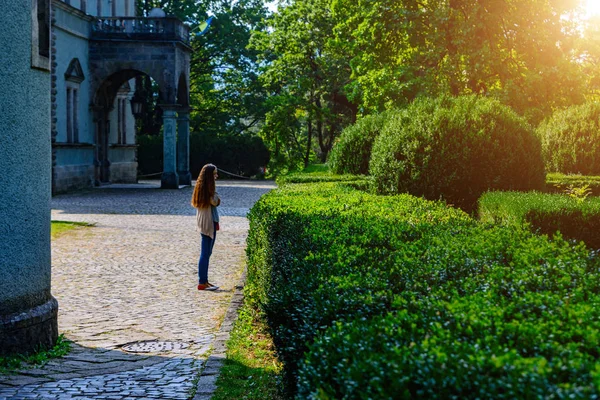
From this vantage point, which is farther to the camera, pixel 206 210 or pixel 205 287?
pixel 206 210

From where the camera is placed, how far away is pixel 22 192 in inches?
296

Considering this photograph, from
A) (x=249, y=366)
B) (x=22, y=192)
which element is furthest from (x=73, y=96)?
(x=249, y=366)

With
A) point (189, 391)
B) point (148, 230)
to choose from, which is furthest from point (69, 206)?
point (189, 391)

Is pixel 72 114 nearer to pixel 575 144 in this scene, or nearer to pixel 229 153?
pixel 229 153

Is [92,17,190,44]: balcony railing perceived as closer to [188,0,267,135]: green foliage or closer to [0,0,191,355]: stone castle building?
[0,0,191,355]: stone castle building

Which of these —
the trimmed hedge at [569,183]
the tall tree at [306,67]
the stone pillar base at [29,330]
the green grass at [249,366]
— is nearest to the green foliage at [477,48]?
the trimmed hedge at [569,183]

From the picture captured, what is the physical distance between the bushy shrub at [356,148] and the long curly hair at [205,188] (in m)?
11.5

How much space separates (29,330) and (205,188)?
4142mm

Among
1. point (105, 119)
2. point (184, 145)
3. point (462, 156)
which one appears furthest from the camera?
point (184, 145)

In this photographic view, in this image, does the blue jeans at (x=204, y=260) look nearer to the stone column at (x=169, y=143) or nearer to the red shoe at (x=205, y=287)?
the red shoe at (x=205, y=287)

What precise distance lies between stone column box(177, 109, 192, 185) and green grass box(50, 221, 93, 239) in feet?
57.7

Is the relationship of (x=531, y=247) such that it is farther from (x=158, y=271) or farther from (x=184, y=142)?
(x=184, y=142)

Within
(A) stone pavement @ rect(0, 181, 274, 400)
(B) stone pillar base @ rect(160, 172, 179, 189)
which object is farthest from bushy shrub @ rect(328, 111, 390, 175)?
(B) stone pillar base @ rect(160, 172, 179, 189)

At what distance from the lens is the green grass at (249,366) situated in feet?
21.2
